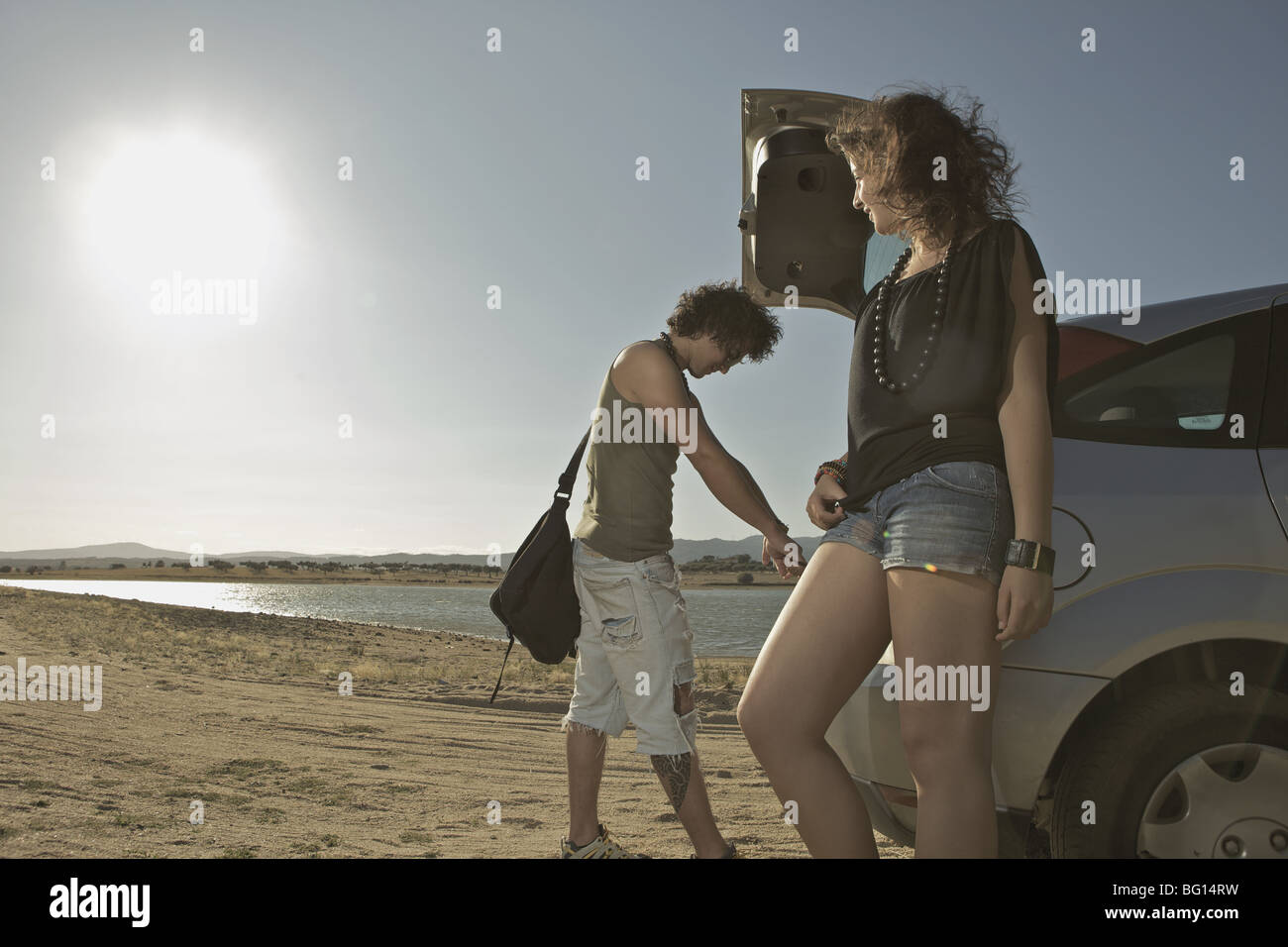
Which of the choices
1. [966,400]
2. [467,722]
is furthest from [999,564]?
[467,722]

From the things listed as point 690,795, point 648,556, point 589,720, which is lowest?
point 690,795

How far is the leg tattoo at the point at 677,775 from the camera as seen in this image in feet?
10.3

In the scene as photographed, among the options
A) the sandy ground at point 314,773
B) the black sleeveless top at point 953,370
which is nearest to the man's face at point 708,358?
the black sleeveless top at point 953,370

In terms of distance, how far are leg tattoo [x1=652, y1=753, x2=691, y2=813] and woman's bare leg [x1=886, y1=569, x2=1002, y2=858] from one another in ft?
4.89

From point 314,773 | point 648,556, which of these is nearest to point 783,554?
point 648,556

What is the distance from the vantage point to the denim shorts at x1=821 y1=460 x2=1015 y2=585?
1751 mm

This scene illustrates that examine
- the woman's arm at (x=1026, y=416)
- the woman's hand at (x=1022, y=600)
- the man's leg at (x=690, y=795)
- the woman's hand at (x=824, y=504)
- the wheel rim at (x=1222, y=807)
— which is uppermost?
the woman's arm at (x=1026, y=416)

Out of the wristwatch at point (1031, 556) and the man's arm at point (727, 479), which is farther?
the man's arm at point (727, 479)

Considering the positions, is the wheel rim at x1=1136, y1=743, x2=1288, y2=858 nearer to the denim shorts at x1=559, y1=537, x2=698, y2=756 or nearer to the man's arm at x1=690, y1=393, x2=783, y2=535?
the man's arm at x1=690, y1=393, x2=783, y2=535

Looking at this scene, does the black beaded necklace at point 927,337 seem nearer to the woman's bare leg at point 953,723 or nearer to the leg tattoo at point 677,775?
the woman's bare leg at point 953,723

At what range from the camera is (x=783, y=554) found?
2.86 m

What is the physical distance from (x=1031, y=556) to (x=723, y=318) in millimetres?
1810

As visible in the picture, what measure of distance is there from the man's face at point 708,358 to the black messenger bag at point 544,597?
31.0 inches

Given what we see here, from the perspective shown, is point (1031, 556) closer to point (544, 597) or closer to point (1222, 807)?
point (1222, 807)
